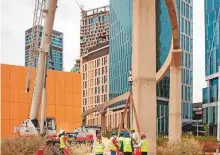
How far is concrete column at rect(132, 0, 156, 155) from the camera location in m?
20.3

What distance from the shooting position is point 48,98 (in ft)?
143

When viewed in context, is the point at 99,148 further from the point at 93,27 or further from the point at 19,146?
the point at 93,27

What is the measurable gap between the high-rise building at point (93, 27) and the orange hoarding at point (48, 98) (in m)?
139

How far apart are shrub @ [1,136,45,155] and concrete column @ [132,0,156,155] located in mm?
4718

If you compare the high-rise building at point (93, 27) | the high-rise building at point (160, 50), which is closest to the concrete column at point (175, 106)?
the high-rise building at point (160, 50)

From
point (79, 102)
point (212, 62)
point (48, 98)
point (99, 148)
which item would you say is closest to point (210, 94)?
point (212, 62)

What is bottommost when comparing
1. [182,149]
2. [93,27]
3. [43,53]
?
[182,149]

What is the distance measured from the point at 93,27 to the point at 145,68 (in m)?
174

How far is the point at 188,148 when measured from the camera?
945 inches

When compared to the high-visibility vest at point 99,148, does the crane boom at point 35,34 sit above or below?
above

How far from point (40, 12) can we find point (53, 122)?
769 centimetres

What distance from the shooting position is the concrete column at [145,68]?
20.3 meters

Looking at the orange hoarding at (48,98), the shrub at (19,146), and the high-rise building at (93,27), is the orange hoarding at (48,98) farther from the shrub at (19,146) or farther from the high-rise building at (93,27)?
the high-rise building at (93,27)

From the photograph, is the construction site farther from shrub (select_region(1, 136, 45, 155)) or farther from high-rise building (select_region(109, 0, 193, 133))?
high-rise building (select_region(109, 0, 193, 133))
